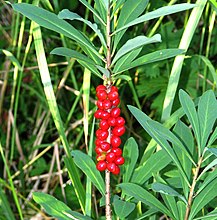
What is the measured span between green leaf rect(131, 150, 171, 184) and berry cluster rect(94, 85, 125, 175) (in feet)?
0.40

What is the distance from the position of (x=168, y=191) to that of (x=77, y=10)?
1.24m

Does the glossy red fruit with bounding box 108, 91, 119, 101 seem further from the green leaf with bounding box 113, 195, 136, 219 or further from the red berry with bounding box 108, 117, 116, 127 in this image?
the green leaf with bounding box 113, 195, 136, 219

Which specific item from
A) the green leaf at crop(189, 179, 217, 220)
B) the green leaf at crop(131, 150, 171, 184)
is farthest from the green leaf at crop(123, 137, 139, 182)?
the green leaf at crop(189, 179, 217, 220)

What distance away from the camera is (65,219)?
729 millimetres

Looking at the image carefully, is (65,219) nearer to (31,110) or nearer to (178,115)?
(178,115)

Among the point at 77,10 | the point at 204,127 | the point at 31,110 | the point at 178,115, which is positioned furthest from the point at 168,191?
the point at 31,110

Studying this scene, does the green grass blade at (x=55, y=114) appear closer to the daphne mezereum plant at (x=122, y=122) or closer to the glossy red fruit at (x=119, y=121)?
the daphne mezereum plant at (x=122, y=122)

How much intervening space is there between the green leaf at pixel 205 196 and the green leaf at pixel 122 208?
8cm

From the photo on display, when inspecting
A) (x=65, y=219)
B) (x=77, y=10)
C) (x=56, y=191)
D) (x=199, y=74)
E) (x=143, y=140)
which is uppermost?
(x=77, y=10)

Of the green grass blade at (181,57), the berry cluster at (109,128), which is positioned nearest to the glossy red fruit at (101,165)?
the berry cluster at (109,128)

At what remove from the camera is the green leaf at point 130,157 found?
812mm

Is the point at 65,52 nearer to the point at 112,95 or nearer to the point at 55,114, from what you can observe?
the point at 112,95

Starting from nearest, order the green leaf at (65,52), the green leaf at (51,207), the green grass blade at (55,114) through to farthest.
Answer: the green leaf at (65,52) < the green leaf at (51,207) < the green grass blade at (55,114)

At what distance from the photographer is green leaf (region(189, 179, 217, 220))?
2.37ft
